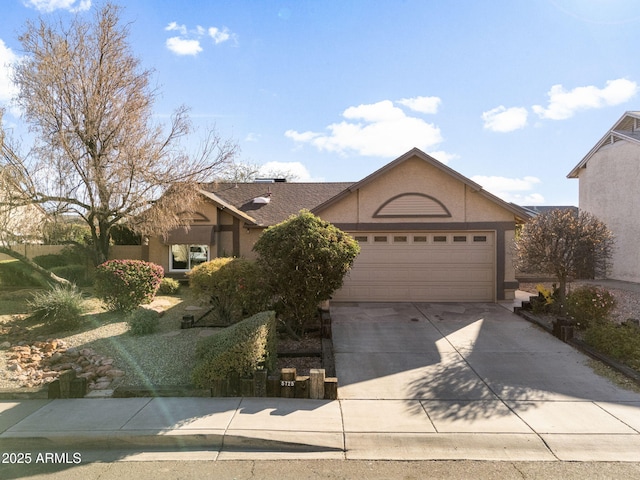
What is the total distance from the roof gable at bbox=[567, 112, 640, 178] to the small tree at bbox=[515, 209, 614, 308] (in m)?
11.2

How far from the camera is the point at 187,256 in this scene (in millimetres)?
17125

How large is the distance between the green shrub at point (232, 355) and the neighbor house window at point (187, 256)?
1135 cm

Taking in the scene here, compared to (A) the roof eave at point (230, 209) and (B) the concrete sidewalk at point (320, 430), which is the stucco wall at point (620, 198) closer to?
(B) the concrete sidewalk at point (320, 430)

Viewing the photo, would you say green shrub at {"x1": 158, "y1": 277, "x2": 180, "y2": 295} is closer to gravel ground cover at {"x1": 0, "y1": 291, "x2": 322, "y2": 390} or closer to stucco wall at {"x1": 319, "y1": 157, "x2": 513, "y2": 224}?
gravel ground cover at {"x1": 0, "y1": 291, "x2": 322, "y2": 390}

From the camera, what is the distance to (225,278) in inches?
340

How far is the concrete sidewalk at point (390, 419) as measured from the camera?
14.5 ft

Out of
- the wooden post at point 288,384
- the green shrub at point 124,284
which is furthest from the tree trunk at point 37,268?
the wooden post at point 288,384

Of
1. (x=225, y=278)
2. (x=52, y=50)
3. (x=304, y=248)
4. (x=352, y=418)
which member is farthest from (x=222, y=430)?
(x=52, y=50)

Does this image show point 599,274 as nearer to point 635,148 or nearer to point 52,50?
point 635,148

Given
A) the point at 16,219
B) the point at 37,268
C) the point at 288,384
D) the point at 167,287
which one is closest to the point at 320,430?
the point at 288,384

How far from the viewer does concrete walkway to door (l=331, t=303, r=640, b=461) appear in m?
4.46

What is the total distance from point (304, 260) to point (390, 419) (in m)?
3.52

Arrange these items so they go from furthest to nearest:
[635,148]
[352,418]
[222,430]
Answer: [635,148] → [352,418] → [222,430]

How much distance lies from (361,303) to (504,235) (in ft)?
16.4
